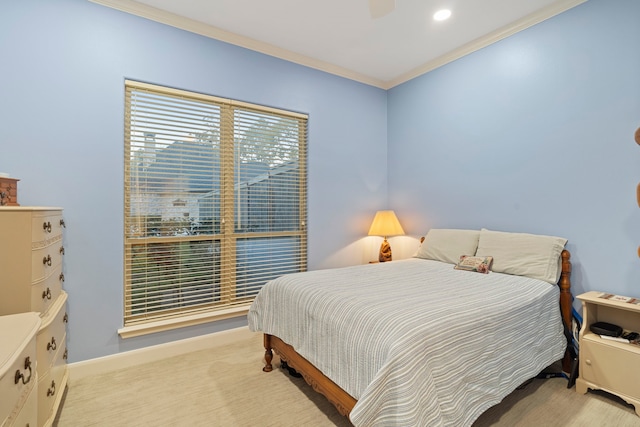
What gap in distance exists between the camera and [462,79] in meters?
3.25

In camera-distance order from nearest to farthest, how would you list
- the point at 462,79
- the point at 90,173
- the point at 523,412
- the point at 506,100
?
the point at 523,412 < the point at 90,173 < the point at 506,100 < the point at 462,79

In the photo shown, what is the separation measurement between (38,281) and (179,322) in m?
1.29

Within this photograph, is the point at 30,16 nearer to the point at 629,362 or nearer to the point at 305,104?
the point at 305,104

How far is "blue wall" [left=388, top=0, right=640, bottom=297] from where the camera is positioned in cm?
223

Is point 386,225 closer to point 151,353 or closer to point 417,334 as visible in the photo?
point 417,334

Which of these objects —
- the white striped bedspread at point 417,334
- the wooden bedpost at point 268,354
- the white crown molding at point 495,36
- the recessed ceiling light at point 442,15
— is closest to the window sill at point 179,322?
the white striped bedspread at point 417,334

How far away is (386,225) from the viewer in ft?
12.2

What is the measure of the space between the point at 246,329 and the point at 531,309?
242 cm

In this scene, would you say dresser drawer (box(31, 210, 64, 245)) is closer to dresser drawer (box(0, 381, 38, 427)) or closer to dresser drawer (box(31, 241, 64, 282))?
dresser drawer (box(31, 241, 64, 282))

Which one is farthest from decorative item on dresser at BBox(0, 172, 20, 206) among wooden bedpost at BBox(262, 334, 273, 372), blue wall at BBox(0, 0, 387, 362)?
wooden bedpost at BBox(262, 334, 273, 372)

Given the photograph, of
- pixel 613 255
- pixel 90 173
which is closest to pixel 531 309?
pixel 613 255

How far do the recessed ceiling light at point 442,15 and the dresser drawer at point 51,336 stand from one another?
11.4ft

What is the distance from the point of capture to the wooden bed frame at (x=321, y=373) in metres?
1.63

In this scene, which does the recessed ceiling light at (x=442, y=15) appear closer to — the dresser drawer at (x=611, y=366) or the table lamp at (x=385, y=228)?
the table lamp at (x=385, y=228)
